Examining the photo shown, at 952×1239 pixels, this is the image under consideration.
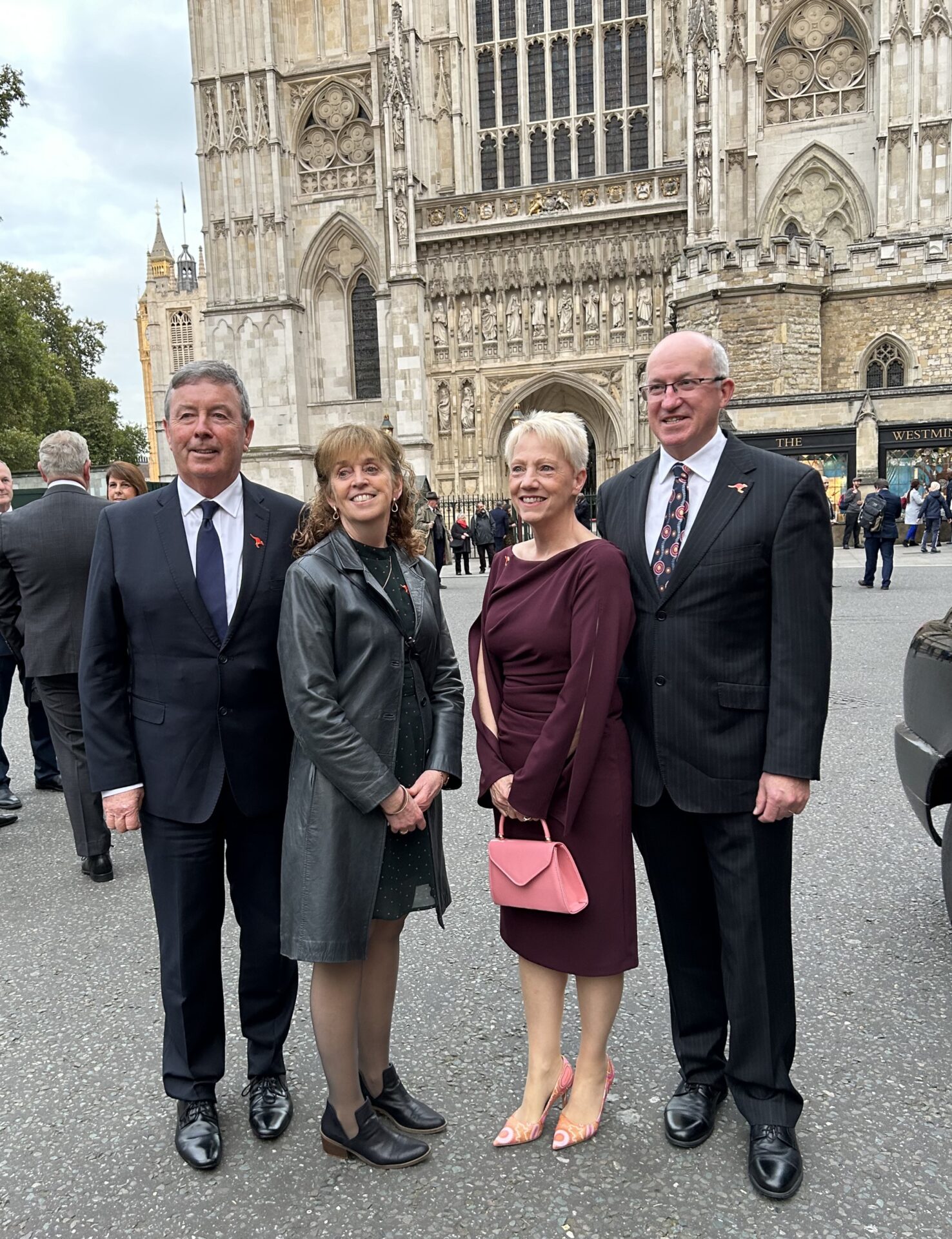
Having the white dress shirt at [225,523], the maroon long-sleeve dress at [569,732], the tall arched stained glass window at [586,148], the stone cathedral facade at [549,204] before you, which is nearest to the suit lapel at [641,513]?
the maroon long-sleeve dress at [569,732]

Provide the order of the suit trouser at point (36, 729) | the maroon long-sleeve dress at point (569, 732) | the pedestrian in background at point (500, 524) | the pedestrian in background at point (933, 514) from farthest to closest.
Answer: the pedestrian in background at point (500, 524)
the pedestrian in background at point (933, 514)
the suit trouser at point (36, 729)
the maroon long-sleeve dress at point (569, 732)

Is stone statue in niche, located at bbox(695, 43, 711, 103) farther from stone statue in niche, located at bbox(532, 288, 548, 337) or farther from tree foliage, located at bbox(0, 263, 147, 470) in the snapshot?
tree foliage, located at bbox(0, 263, 147, 470)

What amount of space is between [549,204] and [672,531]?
90.2 feet

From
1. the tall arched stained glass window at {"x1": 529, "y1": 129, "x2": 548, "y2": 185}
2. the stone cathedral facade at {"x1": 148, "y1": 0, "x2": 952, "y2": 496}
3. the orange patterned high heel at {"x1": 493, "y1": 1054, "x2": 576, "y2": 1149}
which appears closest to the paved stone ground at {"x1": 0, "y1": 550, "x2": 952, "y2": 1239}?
the orange patterned high heel at {"x1": 493, "y1": 1054, "x2": 576, "y2": 1149}

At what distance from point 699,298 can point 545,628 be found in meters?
22.1

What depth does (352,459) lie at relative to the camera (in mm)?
2289

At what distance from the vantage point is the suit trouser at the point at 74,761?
4289mm

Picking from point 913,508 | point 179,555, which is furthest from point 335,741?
point 913,508

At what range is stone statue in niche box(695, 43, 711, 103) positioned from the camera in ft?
84.0

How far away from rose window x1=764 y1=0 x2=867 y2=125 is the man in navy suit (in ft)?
98.6

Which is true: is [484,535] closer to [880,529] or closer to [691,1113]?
[880,529]

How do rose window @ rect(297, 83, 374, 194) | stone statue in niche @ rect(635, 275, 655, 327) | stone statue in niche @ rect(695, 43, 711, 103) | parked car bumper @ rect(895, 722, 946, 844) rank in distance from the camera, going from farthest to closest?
rose window @ rect(297, 83, 374, 194), stone statue in niche @ rect(635, 275, 655, 327), stone statue in niche @ rect(695, 43, 711, 103), parked car bumper @ rect(895, 722, 946, 844)

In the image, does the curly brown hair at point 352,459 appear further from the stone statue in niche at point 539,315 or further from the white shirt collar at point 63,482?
the stone statue in niche at point 539,315

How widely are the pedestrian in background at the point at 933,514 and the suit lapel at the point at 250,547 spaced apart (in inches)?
714
